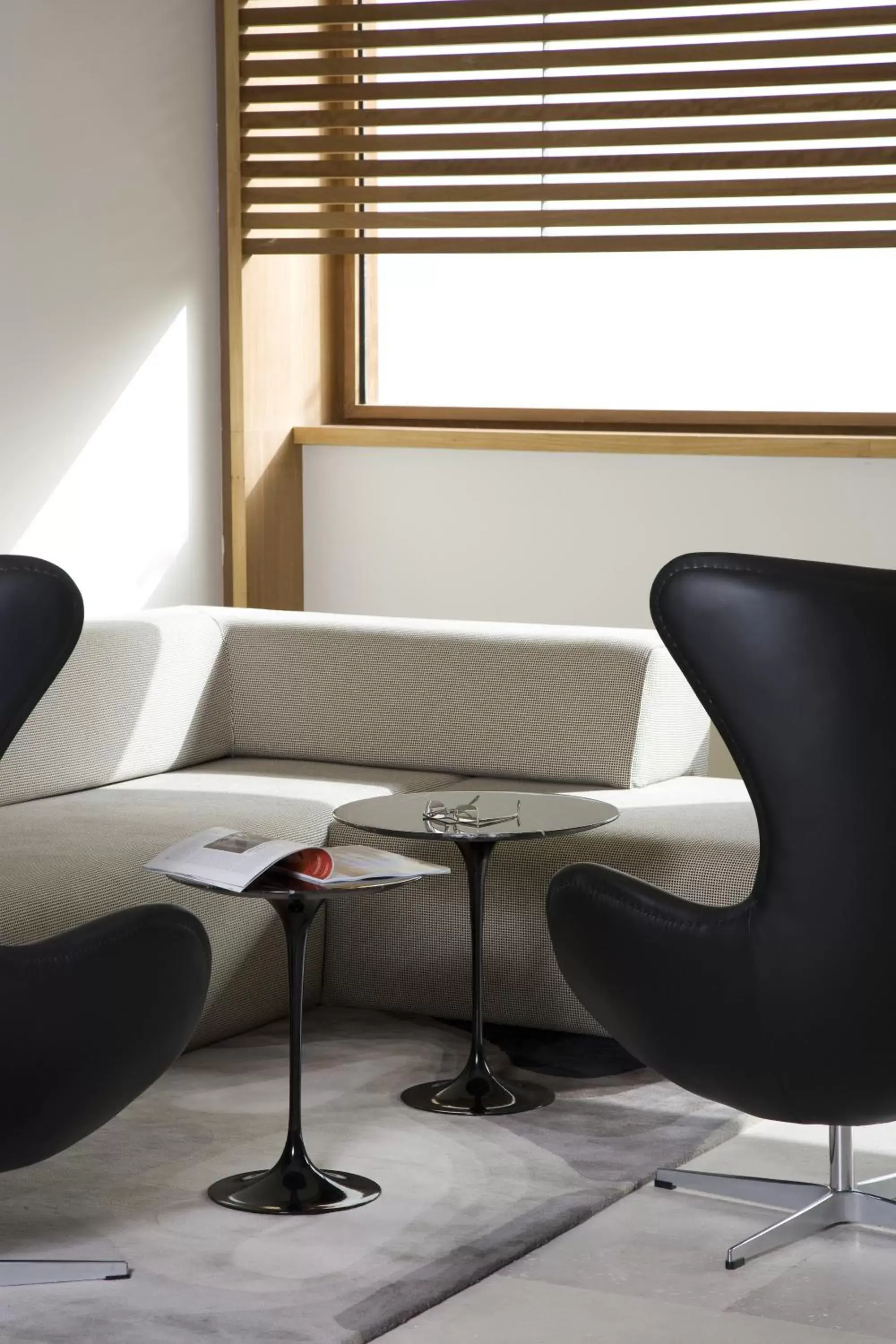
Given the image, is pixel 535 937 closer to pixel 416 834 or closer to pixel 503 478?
pixel 416 834

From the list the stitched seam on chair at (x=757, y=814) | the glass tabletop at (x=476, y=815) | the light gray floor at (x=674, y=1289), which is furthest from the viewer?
the glass tabletop at (x=476, y=815)

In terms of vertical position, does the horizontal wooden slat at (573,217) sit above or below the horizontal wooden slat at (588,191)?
below

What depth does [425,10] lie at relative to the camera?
5105mm

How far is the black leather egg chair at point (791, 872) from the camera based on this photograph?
7.27 feet

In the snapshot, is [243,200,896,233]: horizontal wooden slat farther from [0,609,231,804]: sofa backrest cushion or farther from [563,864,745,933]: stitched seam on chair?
[563,864,745,933]: stitched seam on chair

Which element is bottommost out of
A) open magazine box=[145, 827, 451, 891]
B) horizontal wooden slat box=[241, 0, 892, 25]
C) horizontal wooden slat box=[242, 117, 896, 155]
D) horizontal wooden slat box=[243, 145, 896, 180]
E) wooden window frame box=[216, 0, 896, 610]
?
open magazine box=[145, 827, 451, 891]

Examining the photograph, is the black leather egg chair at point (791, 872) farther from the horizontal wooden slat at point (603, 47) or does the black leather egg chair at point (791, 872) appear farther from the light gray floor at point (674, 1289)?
the horizontal wooden slat at point (603, 47)

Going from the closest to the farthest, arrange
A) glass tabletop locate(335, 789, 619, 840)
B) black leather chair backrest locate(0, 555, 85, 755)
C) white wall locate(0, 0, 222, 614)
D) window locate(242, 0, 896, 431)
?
black leather chair backrest locate(0, 555, 85, 755) → glass tabletop locate(335, 789, 619, 840) → white wall locate(0, 0, 222, 614) → window locate(242, 0, 896, 431)

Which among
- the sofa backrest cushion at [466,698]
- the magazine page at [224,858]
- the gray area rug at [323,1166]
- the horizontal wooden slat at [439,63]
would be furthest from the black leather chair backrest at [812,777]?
the horizontal wooden slat at [439,63]

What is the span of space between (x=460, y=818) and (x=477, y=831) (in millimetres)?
94

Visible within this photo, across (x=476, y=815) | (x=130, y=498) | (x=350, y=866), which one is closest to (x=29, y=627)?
(x=350, y=866)

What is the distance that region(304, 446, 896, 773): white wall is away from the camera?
15.9ft

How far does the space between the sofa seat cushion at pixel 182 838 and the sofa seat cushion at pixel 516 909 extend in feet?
0.38

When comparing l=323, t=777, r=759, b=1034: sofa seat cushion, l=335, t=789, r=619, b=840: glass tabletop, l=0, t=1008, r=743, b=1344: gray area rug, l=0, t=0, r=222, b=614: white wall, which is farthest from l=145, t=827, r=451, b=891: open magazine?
l=0, t=0, r=222, b=614: white wall
